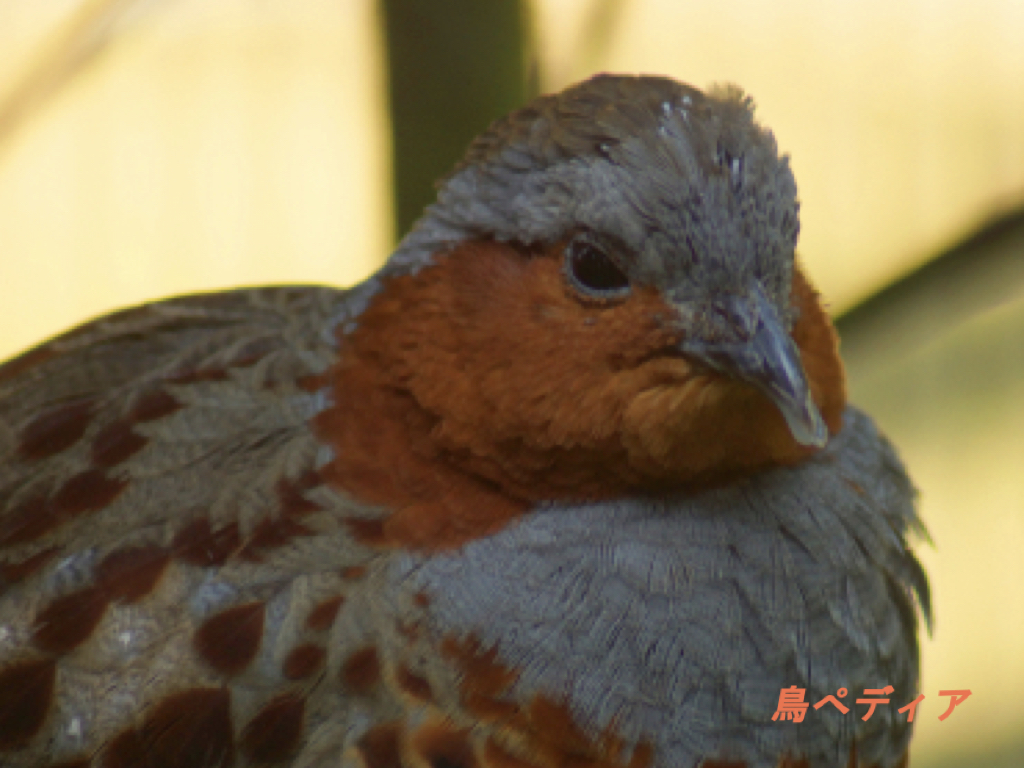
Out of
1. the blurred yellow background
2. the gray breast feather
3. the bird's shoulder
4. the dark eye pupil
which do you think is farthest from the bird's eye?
the blurred yellow background

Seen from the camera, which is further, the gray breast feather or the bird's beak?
the gray breast feather

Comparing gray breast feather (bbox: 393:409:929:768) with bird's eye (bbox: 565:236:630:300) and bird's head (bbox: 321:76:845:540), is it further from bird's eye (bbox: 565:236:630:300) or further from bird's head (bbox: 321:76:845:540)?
bird's eye (bbox: 565:236:630:300)

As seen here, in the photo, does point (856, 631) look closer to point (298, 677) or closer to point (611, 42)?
point (298, 677)

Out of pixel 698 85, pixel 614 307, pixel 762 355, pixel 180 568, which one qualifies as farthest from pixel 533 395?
pixel 698 85

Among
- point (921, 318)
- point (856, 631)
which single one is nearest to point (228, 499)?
point (856, 631)

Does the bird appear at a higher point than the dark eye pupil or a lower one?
lower

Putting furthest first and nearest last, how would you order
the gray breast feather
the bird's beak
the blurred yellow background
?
the blurred yellow background, the gray breast feather, the bird's beak
